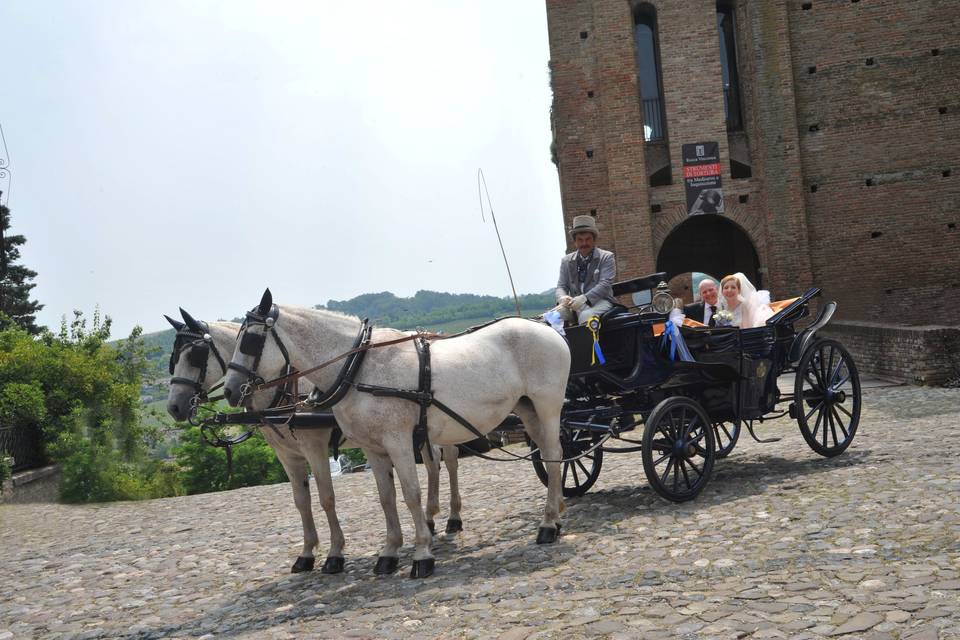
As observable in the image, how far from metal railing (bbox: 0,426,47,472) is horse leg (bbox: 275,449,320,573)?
30.8ft

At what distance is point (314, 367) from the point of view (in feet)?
18.9

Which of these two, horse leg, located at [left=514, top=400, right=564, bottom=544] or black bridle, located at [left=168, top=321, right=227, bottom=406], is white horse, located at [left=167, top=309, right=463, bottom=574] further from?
horse leg, located at [left=514, top=400, right=564, bottom=544]

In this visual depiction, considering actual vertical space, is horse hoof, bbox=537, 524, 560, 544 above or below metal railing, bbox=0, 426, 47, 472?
below

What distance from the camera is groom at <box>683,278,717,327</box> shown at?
Answer: 8.63 metres

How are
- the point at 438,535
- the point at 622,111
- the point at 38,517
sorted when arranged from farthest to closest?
the point at 622,111
the point at 38,517
the point at 438,535

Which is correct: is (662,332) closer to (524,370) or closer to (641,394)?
(641,394)

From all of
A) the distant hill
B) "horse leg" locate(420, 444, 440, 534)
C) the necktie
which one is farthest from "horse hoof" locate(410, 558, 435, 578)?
the distant hill

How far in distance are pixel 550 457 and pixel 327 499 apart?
5.66 ft

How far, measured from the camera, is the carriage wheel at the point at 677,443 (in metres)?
6.64

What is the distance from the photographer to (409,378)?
5840 millimetres

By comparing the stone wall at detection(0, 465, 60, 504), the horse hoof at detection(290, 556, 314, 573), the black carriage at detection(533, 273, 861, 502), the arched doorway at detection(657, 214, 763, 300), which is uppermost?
the arched doorway at detection(657, 214, 763, 300)

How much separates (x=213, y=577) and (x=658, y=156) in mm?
18443

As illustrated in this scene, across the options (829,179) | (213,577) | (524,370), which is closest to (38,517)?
(213,577)

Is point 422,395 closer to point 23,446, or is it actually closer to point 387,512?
point 387,512
